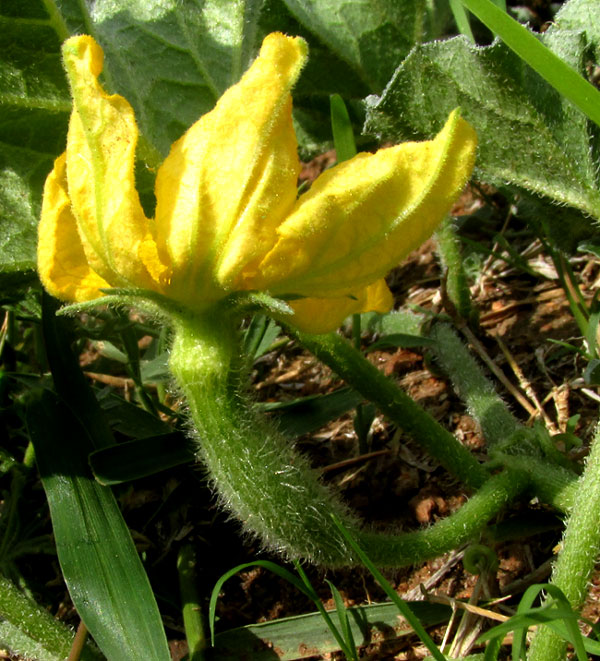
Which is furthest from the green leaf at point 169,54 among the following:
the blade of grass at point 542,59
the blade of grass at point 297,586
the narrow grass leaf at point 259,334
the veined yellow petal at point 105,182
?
the blade of grass at point 297,586

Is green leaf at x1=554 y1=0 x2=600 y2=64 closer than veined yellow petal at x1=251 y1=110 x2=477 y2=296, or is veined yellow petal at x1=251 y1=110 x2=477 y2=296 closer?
veined yellow petal at x1=251 y1=110 x2=477 y2=296

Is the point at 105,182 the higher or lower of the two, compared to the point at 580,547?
higher

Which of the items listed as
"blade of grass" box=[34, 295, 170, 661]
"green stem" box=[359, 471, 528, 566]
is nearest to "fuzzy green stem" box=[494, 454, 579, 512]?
"green stem" box=[359, 471, 528, 566]

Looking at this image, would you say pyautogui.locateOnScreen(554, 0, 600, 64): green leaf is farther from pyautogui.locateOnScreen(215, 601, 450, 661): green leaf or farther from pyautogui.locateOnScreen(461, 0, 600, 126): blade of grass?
pyautogui.locateOnScreen(215, 601, 450, 661): green leaf

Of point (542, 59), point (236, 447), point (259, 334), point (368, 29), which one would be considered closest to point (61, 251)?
point (236, 447)

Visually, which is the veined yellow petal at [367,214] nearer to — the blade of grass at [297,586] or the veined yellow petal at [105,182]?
the veined yellow petal at [105,182]

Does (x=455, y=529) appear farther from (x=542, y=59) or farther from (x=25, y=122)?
(x=25, y=122)
